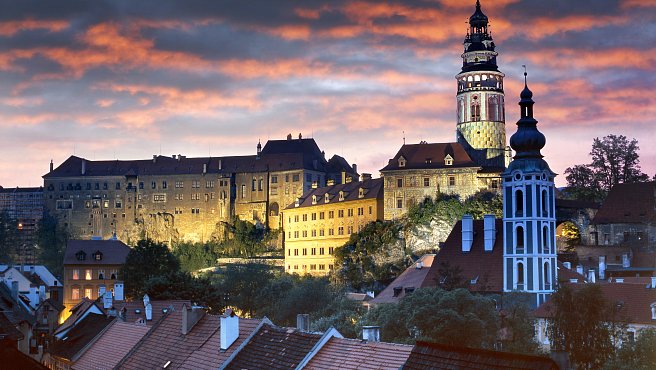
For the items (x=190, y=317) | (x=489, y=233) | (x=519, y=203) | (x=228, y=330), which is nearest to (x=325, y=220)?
(x=489, y=233)

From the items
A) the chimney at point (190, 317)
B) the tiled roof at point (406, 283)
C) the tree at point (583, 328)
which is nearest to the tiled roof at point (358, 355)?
the chimney at point (190, 317)

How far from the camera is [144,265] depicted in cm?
8194

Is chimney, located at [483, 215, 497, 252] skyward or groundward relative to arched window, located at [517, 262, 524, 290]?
skyward

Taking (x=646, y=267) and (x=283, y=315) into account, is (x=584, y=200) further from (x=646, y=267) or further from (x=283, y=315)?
(x=283, y=315)

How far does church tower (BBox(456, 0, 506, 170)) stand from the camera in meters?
119

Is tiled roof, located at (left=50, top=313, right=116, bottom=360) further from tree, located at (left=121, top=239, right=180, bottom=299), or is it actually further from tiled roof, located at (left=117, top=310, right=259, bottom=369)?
tree, located at (left=121, top=239, right=180, bottom=299)

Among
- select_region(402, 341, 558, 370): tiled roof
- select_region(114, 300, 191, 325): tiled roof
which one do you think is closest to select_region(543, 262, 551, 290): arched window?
select_region(114, 300, 191, 325): tiled roof

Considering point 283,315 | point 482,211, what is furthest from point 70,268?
point 482,211

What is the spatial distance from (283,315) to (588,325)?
3635 centimetres

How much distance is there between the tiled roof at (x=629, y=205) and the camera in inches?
3664

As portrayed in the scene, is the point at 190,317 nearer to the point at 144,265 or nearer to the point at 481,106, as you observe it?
the point at 144,265

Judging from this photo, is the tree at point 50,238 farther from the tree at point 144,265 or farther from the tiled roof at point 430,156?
the tree at point 144,265

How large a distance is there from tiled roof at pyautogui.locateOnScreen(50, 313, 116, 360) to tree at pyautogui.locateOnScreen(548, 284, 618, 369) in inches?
791

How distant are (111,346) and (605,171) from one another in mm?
83610
